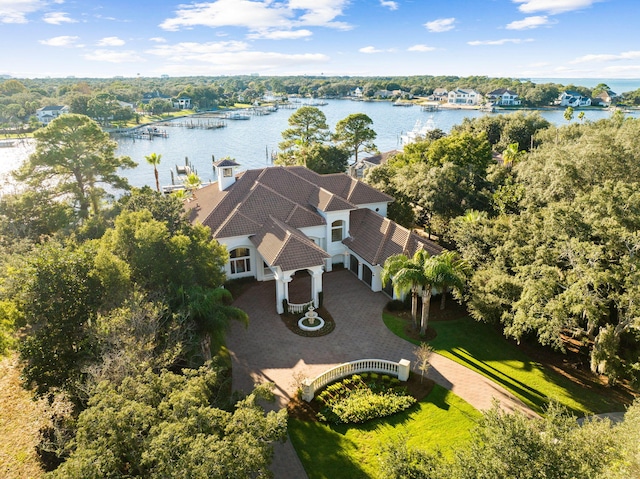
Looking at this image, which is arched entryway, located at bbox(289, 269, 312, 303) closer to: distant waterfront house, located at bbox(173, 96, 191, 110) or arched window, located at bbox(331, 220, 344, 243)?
arched window, located at bbox(331, 220, 344, 243)

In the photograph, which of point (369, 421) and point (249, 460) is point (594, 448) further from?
point (369, 421)

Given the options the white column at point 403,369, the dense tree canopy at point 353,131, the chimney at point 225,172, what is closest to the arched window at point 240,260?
the chimney at point 225,172

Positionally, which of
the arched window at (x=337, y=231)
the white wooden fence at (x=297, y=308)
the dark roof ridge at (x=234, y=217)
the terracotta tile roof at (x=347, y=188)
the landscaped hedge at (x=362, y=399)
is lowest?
the landscaped hedge at (x=362, y=399)

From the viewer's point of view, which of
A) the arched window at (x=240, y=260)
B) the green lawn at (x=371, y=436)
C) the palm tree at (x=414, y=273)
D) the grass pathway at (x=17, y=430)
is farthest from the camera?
the arched window at (x=240, y=260)

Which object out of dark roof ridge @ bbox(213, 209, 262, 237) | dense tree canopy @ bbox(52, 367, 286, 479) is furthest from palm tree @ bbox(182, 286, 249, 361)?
dark roof ridge @ bbox(213, 209, 262, 237)

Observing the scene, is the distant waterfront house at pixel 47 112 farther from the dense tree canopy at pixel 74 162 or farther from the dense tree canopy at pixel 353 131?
the dense tree canopy at pixel 74 162

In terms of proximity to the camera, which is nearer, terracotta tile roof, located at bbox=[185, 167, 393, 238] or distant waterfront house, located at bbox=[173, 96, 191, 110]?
terracotta tile roof, located at bbox=[185, 167, 393, 238]

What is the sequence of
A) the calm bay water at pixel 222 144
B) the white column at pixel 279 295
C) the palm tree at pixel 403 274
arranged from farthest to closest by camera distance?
the calm bay water at pixel 222 144 < the white column at pixel 279 295 < the palm tree at pixel 403 274
